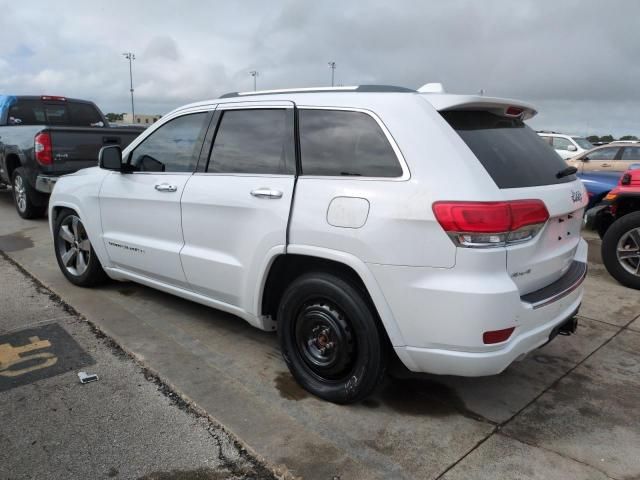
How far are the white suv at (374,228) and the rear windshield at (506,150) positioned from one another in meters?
0.01

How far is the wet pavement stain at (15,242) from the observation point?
21.7 ft

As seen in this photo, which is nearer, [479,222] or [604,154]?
[479,222]

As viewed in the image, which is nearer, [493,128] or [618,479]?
[618,479]

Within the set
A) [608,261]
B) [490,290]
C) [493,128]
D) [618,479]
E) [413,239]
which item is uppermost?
[493,128]

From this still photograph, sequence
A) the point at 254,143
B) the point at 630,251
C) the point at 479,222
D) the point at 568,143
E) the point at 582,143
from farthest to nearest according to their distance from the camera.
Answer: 1. the point at 582,143
2. the point at 568,143
3. the point at 630,251
4. the point at 254,143
5. the point at 479,222

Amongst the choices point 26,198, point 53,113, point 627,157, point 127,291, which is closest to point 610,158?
point 627,157

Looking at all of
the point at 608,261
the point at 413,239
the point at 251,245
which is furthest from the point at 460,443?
the point at 608,261

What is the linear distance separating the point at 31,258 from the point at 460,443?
5340mm

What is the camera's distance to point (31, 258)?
6.11 metres

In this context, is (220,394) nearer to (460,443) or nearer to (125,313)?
(460,443)

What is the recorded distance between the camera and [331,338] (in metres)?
2.97

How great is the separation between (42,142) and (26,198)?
1273mm

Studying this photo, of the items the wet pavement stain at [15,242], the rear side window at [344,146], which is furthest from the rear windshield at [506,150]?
the wet pavement stain at [15,242]

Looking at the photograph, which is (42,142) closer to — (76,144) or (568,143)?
(76,144)
